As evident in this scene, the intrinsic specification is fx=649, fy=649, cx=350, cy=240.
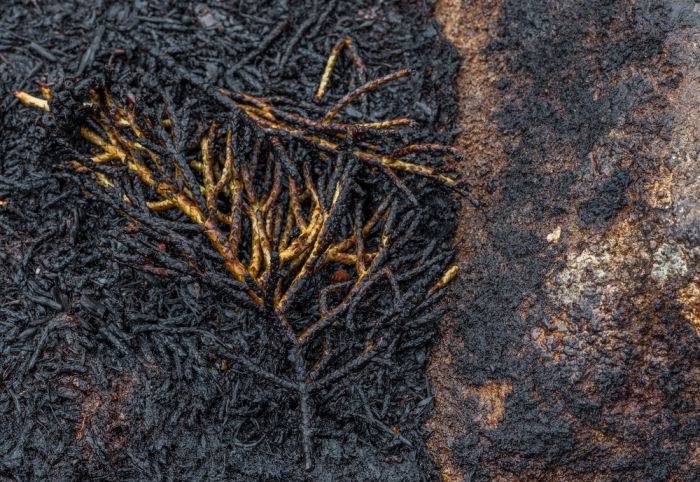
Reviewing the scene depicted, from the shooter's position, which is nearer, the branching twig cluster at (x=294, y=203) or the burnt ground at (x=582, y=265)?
the burnt ground at (x=582, y=265)

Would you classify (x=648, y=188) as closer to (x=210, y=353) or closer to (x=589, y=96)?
(x=589, y=96)

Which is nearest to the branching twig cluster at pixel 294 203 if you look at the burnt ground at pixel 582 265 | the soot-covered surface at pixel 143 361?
the soot-covered surface at pixel 143 361

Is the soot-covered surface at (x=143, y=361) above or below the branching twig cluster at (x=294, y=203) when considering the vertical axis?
below

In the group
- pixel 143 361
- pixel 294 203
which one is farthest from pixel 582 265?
pixel 143 361

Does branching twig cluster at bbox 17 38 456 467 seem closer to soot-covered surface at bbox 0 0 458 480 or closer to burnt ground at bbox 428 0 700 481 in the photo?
soot-covered surface at bbox 0 0 458 480

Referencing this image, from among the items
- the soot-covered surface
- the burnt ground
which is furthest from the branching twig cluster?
the burnt ground

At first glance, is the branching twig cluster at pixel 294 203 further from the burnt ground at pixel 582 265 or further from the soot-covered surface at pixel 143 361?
the burnt ground at pixel 582 265
